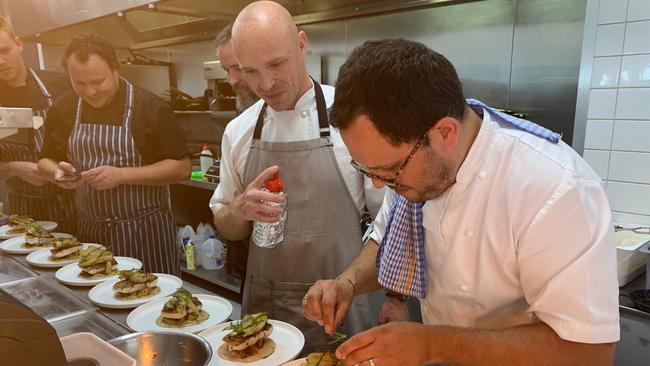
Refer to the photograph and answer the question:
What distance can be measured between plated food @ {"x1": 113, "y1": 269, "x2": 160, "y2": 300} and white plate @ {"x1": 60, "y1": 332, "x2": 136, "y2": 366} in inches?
24.1

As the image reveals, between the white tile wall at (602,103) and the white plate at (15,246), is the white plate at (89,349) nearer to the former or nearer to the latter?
the white plate at (15,246)

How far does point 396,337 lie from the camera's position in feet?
3.65

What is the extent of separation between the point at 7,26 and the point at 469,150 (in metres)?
3.03

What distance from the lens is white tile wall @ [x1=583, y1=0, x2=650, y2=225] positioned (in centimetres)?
248

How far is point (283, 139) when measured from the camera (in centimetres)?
198

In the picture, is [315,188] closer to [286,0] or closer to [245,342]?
[245,342]

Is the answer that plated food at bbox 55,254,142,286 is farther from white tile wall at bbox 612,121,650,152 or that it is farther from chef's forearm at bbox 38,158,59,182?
white tile wall at bbox 612,121,650,152

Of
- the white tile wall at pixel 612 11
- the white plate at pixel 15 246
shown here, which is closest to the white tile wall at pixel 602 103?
the white tile wall at pixel 612 11

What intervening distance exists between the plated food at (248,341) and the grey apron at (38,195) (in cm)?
233

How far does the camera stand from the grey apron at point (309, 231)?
1905mm

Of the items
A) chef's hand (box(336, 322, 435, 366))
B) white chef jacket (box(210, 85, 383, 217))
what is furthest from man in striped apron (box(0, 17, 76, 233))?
chef's hand (box(336, 322, 435, 366))

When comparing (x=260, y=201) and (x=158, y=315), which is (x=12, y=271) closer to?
(x=158, y=315)

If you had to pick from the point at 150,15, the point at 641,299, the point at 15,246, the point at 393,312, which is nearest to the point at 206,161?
the point at 150,15

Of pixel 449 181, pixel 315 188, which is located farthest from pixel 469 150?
pixel 315 188
